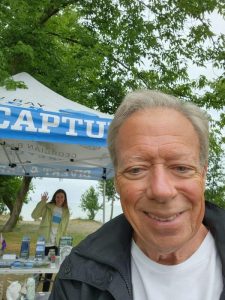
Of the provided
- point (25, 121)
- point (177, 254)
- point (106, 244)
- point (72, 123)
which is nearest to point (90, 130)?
point (72, 123)

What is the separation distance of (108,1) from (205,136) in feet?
28.4

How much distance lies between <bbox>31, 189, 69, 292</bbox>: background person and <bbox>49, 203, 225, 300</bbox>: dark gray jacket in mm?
5622

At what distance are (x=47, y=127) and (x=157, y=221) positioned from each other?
3189 millimetres

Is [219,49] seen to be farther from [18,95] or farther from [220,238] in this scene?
[220,238]

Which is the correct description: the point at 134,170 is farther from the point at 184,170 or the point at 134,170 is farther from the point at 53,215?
the point at 53,215

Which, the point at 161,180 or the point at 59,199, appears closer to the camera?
Answer: the point at 161,180

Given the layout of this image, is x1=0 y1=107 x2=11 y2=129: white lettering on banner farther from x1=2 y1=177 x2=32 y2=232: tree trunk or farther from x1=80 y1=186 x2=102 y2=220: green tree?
x1=80 y1=186 x2=102 y2=220: green tree

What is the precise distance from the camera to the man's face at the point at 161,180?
125cm

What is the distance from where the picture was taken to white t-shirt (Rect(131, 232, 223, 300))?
1328 mm

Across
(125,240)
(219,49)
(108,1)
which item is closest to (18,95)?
(125,240)

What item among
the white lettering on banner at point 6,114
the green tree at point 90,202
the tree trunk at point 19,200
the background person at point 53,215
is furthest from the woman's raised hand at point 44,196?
the green tree at point 90,202

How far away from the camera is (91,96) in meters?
10.4

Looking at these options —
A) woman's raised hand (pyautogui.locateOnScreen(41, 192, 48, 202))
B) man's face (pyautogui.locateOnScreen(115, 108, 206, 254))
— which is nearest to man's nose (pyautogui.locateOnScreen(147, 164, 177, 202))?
man's face (pyautogui.locateOnScreen(115, 108, 206, 254))

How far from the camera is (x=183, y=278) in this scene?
1352 millimetres
